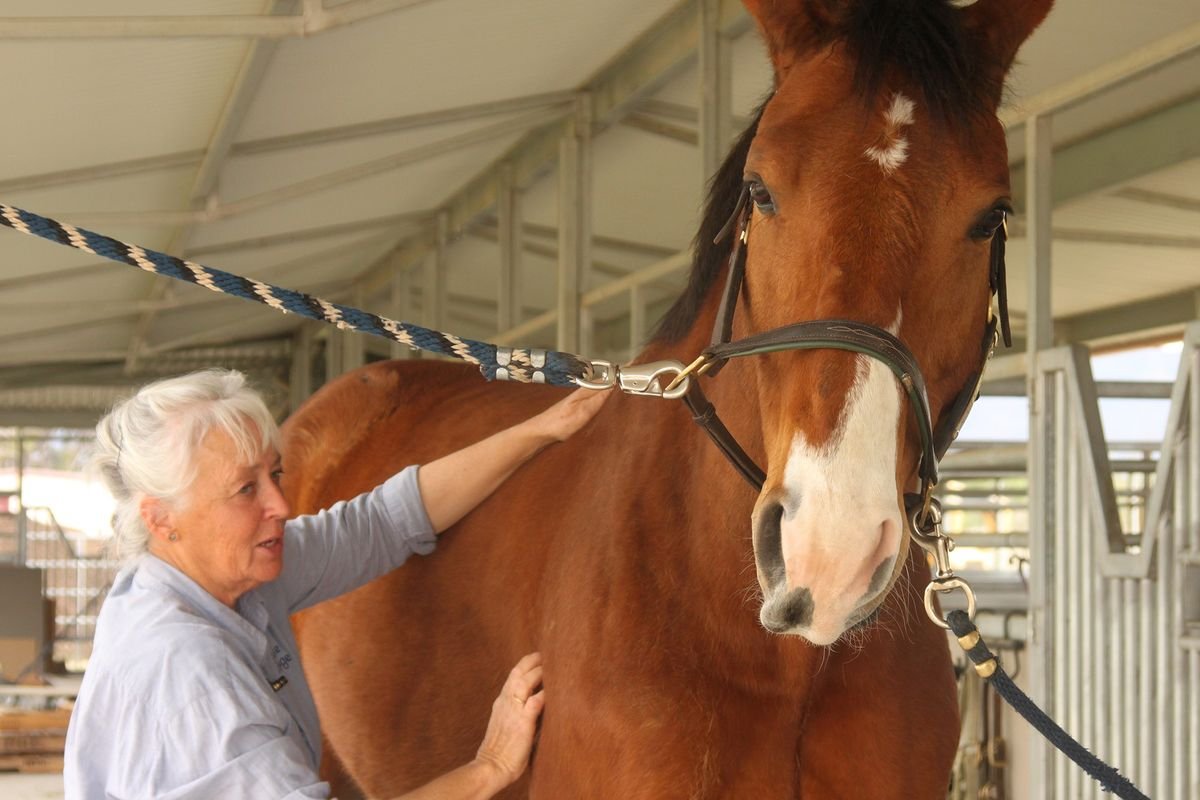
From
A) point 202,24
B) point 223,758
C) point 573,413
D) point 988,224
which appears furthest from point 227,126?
point 988,224

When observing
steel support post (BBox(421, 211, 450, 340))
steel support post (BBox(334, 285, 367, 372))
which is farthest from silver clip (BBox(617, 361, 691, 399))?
steel support post (BBox(334, 285, 367, 372))

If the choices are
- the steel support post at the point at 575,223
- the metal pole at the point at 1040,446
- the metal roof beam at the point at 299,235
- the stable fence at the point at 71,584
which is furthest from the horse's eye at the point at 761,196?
the stable fence at the point at 71,584

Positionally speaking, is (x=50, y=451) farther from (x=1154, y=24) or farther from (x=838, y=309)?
(x=838, y=309)

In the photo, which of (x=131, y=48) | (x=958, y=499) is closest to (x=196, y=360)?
(x=958, y=499)

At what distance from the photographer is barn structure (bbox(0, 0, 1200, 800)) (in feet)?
11.8

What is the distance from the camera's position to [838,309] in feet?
4.88

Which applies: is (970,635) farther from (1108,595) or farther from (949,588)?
(1108,595)

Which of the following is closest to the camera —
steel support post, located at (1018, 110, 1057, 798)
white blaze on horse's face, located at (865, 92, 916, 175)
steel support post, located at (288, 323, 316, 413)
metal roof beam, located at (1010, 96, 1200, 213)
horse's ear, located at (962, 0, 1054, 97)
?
white blaze on horse's face, located at (865, 92, 916, 175)

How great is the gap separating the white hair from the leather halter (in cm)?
65

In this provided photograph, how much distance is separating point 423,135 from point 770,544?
589cm

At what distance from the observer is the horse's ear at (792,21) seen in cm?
176

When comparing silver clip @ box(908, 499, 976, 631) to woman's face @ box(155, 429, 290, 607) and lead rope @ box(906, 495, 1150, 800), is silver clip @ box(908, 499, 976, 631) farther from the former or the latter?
woman's face @ box(155, 429, 290, 607)

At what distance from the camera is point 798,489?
140 centimetres

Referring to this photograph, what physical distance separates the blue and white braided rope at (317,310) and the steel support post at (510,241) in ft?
20.9
